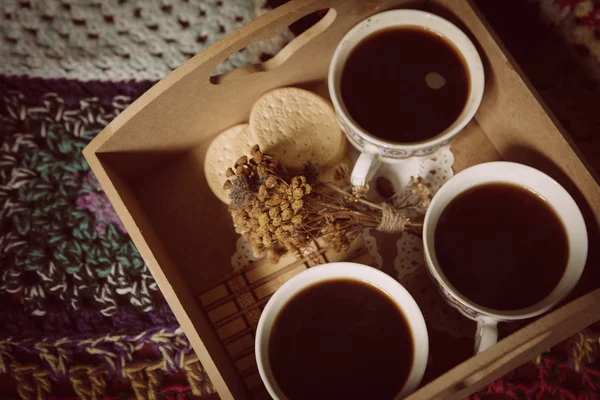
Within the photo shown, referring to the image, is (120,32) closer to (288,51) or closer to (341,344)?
(288,51)

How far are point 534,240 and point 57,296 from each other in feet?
2.98

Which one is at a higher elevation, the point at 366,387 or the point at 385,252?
the point at 385,252

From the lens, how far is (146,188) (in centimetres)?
96

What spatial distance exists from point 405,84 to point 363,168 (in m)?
0.18

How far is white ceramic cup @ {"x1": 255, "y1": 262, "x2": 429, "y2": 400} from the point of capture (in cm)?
74

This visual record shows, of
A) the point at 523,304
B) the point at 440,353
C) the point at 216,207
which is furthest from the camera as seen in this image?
the point at 216,207

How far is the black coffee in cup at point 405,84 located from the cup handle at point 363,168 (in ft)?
0.14

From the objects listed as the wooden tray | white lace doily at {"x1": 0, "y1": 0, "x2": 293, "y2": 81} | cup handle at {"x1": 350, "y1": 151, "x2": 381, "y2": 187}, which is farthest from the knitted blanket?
cup handle at {"x1": 350, "y1": 151, "x2": 381, "y2": 187}

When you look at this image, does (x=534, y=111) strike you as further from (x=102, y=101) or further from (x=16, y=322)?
(x=16, y=322)

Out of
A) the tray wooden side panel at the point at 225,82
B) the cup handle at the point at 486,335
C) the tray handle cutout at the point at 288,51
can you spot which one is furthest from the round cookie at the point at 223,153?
the cup handle at the point at 486,335

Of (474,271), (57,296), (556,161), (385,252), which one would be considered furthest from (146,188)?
(556,161)

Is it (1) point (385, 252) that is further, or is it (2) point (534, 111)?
(1) point (385, 252)

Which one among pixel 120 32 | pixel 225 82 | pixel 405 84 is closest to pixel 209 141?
pixel 225 82

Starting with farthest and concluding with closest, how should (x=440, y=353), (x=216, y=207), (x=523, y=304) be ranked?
(x=216, y=207) < (x=440, y=353) < (x=523, y=304)
